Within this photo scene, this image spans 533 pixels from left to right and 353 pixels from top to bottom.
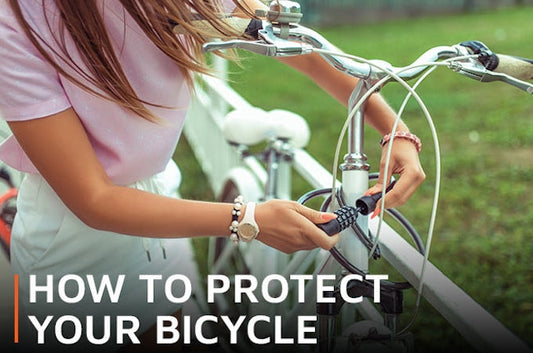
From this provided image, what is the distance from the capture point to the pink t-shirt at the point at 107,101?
49.6 inches

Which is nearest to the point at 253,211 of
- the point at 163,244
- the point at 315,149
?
the point at 163,244

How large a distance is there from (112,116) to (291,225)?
0.44m

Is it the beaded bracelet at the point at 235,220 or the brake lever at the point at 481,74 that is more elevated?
the brake lever at the point at 481,74

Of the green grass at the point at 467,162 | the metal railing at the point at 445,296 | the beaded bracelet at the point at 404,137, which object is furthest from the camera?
the green grass at the point at 467,162

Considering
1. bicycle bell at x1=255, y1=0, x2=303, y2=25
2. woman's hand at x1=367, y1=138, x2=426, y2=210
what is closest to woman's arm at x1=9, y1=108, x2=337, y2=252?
woman's hand at x1=367, y1=138, x2=426, y2=210

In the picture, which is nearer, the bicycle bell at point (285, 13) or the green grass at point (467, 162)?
the bicycle bell at point (285, 13)

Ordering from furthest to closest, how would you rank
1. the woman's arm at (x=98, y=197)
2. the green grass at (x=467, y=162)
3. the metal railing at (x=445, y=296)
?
the green grass at (x=467, y=162) → the woman's arm at (x=98, y=197) → the metal railing at (x=445, y=296)

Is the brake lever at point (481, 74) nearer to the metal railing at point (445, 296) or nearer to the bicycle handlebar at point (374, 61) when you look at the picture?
the bicycle handlebar at point (374, 61)

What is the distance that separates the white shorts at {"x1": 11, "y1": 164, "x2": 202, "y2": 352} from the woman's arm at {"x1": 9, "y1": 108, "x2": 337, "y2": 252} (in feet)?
0.97

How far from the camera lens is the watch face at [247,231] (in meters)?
1.20

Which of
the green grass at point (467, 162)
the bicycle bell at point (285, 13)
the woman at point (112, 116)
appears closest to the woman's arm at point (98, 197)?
the woman at point (112, 116)

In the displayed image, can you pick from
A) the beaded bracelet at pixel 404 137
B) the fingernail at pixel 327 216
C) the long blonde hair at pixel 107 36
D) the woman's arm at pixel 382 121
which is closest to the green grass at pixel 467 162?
the woman's arm at pixel 382 121

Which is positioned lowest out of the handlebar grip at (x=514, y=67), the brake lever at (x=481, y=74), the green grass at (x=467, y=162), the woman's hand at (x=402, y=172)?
the woman's hand at (x=402, y=172)

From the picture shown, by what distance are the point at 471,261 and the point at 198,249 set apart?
151cm
